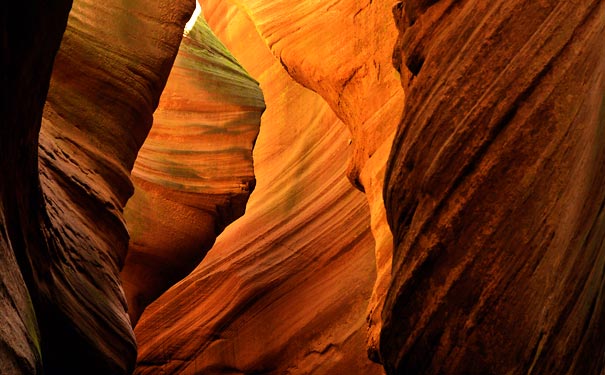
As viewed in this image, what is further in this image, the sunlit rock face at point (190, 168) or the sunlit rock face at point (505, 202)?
the sunlit rock face at point (190, 168)

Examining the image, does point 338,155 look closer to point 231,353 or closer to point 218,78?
point 218,78

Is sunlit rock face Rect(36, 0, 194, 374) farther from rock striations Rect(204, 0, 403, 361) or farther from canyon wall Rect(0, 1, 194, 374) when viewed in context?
rock striations Rect(204, 0, 403, 361)

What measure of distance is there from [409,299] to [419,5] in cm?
157

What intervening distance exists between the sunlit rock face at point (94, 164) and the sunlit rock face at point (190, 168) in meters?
2.25

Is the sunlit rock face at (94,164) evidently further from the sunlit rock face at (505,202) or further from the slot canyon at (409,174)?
the sunlit rock face at (505,202)

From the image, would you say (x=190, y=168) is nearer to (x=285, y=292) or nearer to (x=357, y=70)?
(x=285, y=292)

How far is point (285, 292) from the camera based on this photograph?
10.2 metres

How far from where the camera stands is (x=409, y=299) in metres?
4.31

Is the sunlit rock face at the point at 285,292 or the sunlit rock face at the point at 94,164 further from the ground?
the sunlit rock face at the point at 94,164

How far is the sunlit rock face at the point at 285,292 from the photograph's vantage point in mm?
9617

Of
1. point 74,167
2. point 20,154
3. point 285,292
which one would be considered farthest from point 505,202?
point 285,292

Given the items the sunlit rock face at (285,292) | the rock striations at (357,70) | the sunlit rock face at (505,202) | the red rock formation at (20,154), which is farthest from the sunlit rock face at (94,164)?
the sunlit rock face at (285,292)

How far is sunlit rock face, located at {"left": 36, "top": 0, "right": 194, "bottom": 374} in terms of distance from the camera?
13.3 feet

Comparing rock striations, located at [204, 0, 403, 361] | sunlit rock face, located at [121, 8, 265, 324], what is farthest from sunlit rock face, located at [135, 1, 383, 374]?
rock striations, located at [204, 0, 403, 361]
